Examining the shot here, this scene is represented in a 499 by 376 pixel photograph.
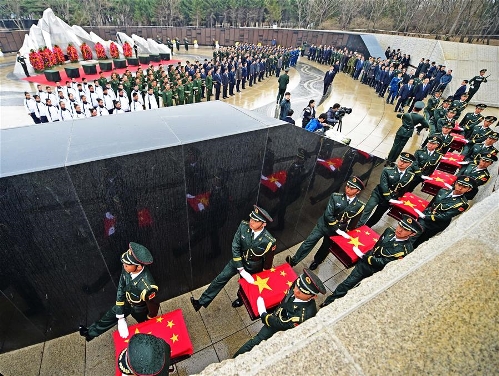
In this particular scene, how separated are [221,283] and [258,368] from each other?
7.99 feet

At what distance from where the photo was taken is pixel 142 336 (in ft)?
6.34

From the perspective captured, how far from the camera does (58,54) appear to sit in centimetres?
1852

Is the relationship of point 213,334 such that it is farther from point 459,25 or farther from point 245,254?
point 459,25

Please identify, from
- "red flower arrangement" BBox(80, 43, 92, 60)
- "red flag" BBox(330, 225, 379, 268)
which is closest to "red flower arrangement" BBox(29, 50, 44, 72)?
"red flower arrangement" BBox(80, 43, 92, 60)

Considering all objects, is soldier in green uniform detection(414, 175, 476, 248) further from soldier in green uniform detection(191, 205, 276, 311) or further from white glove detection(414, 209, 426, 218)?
soldier in green uniform detection(191, 205, 276, 311)

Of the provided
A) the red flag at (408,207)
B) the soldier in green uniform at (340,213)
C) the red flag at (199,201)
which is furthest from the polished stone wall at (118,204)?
the red flag at (408,207)

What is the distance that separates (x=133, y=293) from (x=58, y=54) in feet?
74.9

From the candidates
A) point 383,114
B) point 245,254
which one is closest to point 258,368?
point 245,254

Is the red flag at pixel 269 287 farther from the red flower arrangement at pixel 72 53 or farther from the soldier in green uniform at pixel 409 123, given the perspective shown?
the red flower arrangement at pixel 72 53

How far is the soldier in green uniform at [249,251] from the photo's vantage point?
3275mm

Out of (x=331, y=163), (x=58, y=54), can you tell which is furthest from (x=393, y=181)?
(x=58, y=54)

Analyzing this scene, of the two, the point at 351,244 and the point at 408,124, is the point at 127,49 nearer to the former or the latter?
the point at 408,124

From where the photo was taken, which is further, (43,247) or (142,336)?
(43,247)

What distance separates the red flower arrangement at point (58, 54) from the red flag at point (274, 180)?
22237 millimetres
